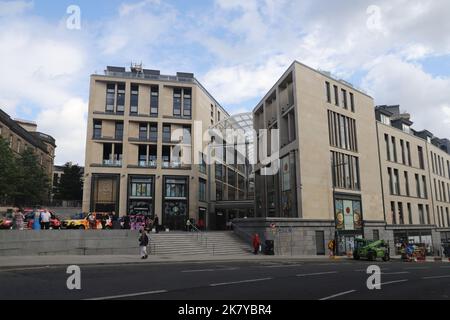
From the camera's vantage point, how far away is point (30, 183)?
4800cm

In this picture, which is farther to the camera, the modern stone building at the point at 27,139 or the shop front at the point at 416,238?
the modern stone building at the point at 27,139

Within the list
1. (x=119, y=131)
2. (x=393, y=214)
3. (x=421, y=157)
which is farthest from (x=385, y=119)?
(x=119, y=131)

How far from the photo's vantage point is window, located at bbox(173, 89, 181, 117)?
53013 mm

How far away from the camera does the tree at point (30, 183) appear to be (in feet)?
156

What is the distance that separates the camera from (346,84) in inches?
1756

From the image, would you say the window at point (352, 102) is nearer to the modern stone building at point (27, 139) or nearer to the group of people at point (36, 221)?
the group of people at point (36, 221)

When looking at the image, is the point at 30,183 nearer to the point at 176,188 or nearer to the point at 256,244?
the point at 176,188

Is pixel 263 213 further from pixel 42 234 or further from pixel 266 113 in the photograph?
pixel 42 234

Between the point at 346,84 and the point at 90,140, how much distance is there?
106 feet

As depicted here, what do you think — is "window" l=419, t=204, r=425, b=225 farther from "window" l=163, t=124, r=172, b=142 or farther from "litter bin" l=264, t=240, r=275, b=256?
"window" l=163, t=124, r=172, b=142

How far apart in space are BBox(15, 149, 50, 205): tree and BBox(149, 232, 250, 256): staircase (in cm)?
2625

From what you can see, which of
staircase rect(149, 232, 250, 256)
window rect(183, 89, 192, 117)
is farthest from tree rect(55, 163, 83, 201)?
staircase rect(149, 232, 250, 256)

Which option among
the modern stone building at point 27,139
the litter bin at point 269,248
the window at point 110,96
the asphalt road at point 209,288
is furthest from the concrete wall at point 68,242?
the window at point 110,96
